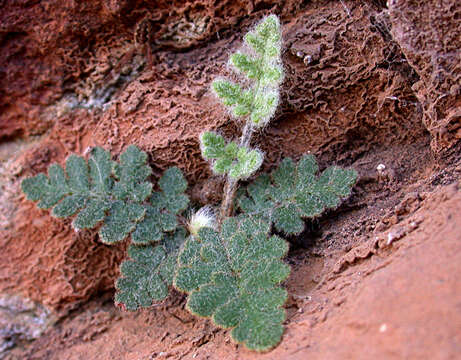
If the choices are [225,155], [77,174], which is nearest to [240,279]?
[225,155]

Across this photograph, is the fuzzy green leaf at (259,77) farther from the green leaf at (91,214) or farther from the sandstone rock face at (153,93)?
the green leaf at (91,214)

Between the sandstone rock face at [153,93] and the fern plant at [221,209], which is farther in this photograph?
the sandstone rock face at [153,93]

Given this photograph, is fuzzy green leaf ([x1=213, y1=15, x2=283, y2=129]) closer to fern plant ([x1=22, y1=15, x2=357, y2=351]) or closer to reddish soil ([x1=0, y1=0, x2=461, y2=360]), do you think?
fern plant ([x1=22, y1=15, x2=357, y2=351])

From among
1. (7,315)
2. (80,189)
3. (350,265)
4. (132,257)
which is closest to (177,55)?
(80,189)

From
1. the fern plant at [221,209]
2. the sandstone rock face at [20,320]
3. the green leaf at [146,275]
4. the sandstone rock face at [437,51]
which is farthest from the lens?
the sandstone rock face at [20,320]

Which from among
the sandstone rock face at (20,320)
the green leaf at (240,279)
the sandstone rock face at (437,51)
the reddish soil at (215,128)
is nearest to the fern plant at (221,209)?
the green leaf at (240,279)

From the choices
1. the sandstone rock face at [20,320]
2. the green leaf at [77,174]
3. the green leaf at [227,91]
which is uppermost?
the green leaf at [227,91]

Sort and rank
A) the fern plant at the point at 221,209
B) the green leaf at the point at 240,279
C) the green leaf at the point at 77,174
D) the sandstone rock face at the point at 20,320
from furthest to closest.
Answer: the sandstone rock face at the point at 20,320, the green leaf at the point at 77,174, the fern plant at the point at 221,209, the green leaf at the point at 240,279
